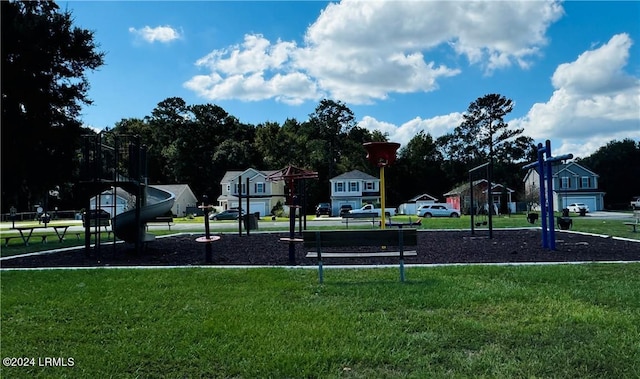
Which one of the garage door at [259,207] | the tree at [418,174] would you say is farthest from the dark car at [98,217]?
the tree at [418,174]

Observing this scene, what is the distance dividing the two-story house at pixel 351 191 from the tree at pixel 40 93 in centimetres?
4223

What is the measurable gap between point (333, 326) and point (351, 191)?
56626 millimetres

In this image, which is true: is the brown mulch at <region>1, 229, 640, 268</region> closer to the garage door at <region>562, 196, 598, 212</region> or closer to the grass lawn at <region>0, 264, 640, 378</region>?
the grass lawn at <region>0, 264, 640, 378</region>

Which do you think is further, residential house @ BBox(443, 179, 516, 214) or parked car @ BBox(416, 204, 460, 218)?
parked car @ BBox(416, 204, 460, 218)

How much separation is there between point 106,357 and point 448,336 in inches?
126

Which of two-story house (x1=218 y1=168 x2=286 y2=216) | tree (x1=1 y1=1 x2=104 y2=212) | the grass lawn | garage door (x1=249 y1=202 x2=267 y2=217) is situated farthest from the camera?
garage door (x1=249 y1=202 x2=267 y2=217)

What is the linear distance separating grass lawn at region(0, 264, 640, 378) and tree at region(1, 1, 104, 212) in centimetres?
1310

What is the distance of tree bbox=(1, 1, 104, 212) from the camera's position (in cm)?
1811

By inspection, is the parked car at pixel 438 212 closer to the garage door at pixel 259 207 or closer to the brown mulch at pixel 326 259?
the garage door at pixel 259 207

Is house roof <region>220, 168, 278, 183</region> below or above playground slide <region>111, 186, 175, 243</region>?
above

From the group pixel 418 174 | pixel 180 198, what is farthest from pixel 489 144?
pixel 180 198

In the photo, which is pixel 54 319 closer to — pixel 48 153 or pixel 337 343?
pixel 337 343

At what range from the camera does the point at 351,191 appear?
202ft

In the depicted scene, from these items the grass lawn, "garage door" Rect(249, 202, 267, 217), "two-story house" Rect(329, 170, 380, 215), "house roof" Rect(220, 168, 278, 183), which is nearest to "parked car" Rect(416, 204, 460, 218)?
"two-story house" Rect(329, 170, 380, 215)
